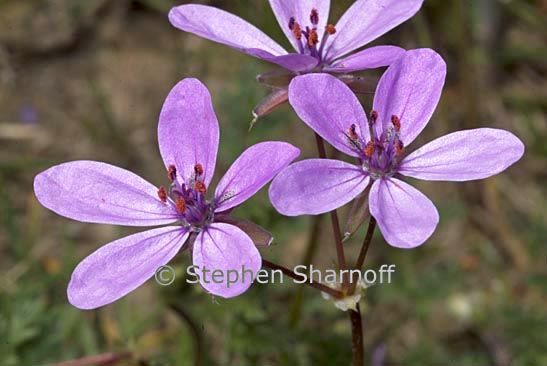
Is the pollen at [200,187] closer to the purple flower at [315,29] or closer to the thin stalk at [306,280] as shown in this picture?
the thin stalk at [306,280]

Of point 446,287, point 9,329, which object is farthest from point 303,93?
point 446,287

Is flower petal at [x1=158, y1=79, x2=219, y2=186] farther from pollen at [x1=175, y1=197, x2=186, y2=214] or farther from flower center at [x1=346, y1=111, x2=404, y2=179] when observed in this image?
flower center at [x1=346, y1=111, x2=404, y2=179]

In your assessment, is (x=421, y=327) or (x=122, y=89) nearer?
(x=421, y=327)

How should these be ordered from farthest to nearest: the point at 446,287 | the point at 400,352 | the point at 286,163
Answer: the point at 400,352, the point at 446,287, the point at 286,163

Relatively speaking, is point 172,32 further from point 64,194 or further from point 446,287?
point 64,194

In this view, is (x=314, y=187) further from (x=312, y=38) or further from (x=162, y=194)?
(x=312, y=38)

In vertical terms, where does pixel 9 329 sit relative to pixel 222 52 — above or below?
below
